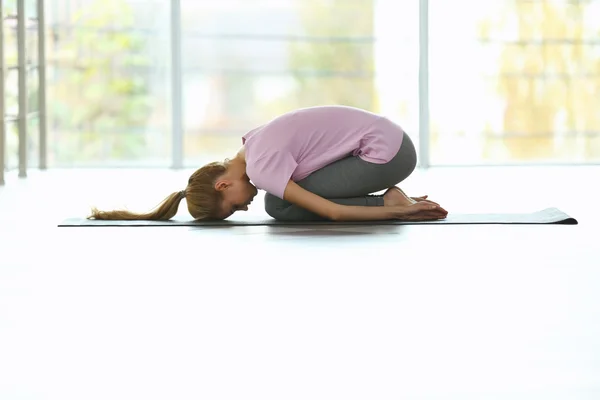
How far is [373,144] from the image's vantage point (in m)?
3.59

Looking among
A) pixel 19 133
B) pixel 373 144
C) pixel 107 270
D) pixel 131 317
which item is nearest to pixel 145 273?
pixel 107 270

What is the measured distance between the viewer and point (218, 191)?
11.3 ft

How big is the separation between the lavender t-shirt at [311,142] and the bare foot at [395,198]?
0.46 feet

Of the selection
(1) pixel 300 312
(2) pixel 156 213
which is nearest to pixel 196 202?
(2) pixel 156 213

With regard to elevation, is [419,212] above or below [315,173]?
below

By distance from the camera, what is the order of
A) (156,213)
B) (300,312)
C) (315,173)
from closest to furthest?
(300,312) → (315,173) → (156,213)

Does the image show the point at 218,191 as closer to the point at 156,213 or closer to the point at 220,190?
the point at 220,190

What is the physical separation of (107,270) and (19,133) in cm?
363

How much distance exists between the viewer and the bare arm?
3.36 meters

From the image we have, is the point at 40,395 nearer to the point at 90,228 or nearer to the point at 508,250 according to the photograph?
the point at 508,250

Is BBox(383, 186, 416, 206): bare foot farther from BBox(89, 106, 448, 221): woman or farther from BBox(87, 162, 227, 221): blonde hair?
BBox(87, 162, 227, 221): blonde hair

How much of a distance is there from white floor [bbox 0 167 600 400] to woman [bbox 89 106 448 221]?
0.11 metres

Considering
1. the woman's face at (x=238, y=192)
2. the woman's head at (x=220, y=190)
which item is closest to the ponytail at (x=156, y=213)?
the woman's head at (x=220, y=190)

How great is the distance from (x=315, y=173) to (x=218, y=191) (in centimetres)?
33
